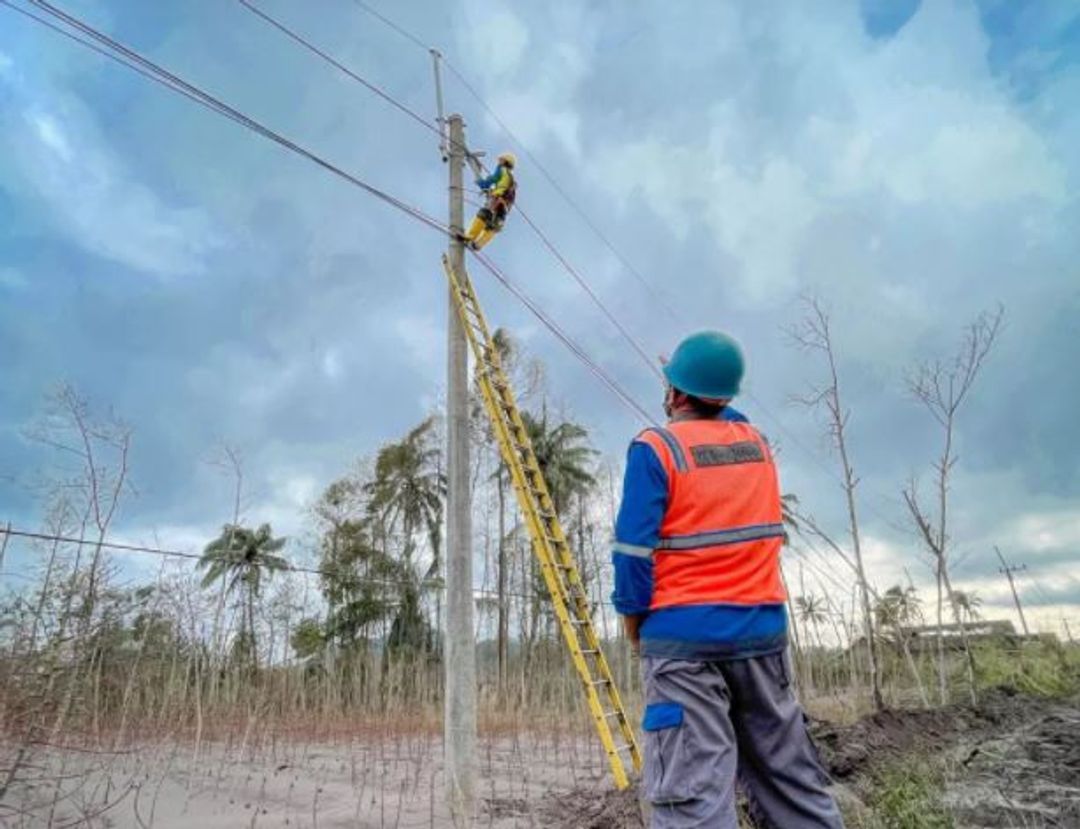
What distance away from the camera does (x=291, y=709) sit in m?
9.18

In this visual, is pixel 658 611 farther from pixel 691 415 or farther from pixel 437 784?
pixel 437 784

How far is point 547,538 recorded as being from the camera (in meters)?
5.32

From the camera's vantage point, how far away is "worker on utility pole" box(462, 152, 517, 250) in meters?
6.15

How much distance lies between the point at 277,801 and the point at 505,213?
16.6 feet

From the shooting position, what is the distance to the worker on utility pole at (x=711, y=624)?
193 centimetres

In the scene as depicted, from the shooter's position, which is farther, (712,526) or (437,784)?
(437,784)

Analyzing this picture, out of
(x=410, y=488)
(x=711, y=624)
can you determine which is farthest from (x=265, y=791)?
(x=410, y=488)

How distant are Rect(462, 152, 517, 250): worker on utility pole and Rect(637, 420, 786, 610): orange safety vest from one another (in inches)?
172

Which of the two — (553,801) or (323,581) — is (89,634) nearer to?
(553,801)

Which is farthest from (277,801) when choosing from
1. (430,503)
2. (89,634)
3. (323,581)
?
(430,503)

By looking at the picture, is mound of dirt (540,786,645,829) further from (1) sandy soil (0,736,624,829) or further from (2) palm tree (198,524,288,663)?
(2) palm tree (198,524,288,663)

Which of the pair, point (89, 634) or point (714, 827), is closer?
point (714, 827)

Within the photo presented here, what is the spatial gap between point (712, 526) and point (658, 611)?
29 cm

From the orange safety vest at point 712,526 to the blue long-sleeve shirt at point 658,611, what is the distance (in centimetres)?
3
